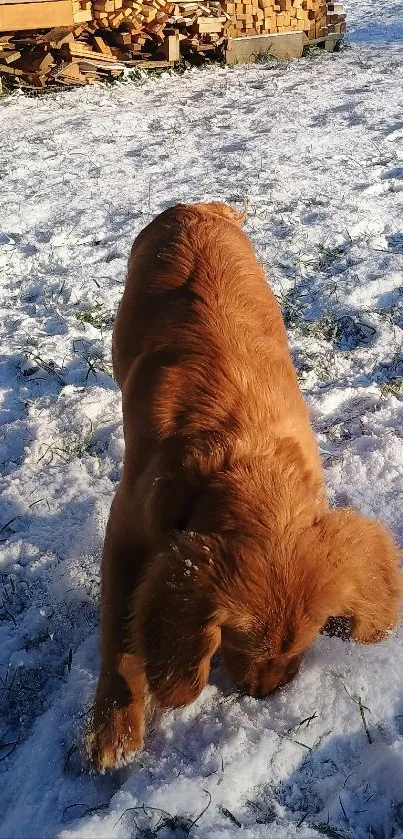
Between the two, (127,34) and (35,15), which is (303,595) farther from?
(127,34)

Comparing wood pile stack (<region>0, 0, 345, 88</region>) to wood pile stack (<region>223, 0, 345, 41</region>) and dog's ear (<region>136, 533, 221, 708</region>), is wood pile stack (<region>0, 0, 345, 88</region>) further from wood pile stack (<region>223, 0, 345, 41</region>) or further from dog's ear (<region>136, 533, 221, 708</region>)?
dog's ear (<region>136, 533, 221, 708</region>)

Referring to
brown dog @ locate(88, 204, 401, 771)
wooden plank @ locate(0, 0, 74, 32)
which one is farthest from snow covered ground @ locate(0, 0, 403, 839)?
wooden plank @ locate(0, 0, 74, 32)

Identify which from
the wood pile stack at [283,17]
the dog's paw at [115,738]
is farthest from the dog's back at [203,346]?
the wood pile stack at [283,17]

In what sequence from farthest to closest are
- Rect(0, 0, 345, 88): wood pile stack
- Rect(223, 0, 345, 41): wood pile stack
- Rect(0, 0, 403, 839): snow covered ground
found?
Rect(223, 0, 345, 41): wood pile stack
Rect(0, 0, 345, 88): wood pile stack
Rect(0, 0, 403, 839): snow covered ground

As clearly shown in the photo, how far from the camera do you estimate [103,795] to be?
6.84 feet

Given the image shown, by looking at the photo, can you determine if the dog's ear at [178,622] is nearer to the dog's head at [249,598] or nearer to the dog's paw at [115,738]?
the dog's head at [249,598]

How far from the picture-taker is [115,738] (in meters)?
2.12

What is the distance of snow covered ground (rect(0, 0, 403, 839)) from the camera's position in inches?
79.3

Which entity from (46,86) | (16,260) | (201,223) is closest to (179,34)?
(46,86)

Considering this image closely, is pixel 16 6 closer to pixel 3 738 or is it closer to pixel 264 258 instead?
pixel 264 258

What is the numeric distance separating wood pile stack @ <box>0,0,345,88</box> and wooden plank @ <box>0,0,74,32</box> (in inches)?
0.5

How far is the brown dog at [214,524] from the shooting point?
68.7 inches

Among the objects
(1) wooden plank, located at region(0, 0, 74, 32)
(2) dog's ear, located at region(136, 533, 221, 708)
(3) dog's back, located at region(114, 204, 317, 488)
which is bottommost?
(2) dog's ear, located at region(136, 533, 221, 708)

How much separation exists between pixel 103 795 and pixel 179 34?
9.68 metres
